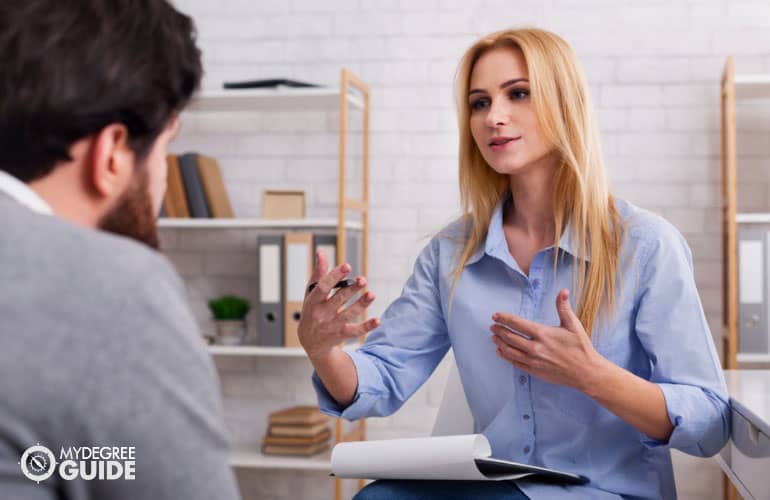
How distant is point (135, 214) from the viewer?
2.62 ft

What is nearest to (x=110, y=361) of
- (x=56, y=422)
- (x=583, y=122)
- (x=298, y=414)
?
(x=56, y=422)

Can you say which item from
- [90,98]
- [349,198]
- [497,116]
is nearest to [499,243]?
[497,116]

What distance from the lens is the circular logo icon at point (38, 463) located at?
23.3 inches

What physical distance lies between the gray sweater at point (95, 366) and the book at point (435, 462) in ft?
2.73

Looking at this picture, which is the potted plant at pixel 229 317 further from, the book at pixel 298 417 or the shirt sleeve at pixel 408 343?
the shirt sleeve at pixel 408 343

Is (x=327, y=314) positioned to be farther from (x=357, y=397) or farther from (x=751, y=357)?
(x=751, y=357)

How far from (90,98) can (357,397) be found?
1105 mm

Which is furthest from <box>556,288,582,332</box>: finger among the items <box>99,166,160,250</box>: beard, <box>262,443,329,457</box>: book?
<box>262,443,329,457</box>: book

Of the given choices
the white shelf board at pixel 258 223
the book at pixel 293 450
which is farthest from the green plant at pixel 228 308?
the book at pixel 293 450

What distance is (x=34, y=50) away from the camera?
26.6 inches

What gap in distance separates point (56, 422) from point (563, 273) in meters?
1.26

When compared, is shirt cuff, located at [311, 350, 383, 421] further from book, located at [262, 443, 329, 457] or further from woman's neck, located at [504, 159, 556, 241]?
book, located at [262, 443, 329, 457]

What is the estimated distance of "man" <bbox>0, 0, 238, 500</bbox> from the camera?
58 centimetres

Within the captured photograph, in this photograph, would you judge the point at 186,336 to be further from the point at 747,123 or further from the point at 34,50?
the point at 747,123
